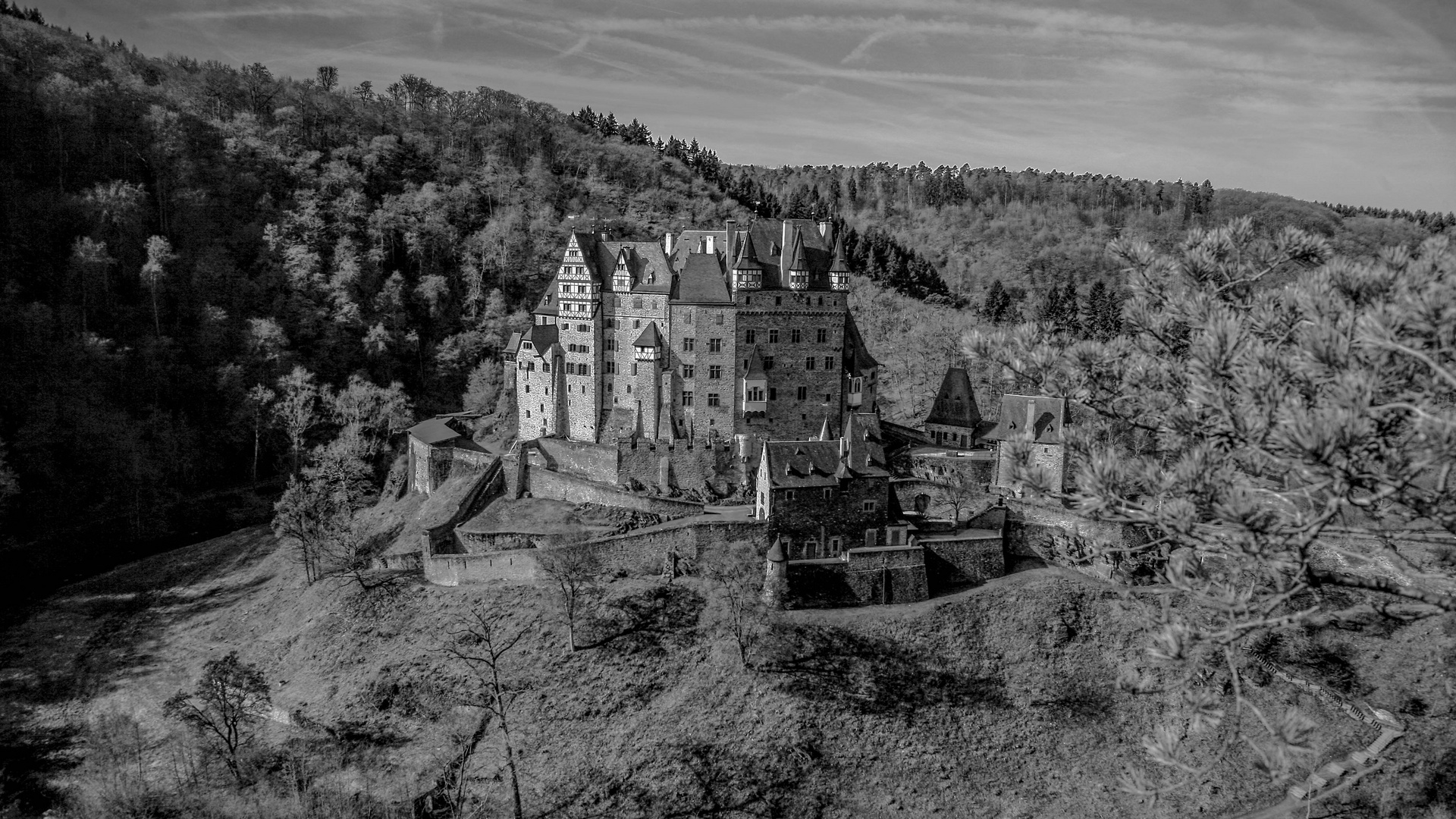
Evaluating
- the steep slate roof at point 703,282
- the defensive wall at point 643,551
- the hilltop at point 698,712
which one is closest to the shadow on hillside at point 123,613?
the hilltop at point 698,712

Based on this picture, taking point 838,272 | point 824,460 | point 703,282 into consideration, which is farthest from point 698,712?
point 838,272

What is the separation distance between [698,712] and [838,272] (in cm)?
2411

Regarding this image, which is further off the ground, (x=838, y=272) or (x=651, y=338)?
(x=838, y=272)

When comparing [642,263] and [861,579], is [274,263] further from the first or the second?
[861,579]

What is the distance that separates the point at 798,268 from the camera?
4669 cm

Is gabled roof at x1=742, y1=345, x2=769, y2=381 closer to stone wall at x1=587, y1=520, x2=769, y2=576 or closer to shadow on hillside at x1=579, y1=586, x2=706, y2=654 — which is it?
stone wall at x1=587, y1=520, x2=769, y2=576

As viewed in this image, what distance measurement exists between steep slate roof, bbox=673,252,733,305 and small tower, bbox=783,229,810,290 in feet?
10.9

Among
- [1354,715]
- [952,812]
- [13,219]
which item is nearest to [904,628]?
[952,812]

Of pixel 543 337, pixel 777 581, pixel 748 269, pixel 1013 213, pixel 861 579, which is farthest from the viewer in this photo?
→ pixel 1013 213

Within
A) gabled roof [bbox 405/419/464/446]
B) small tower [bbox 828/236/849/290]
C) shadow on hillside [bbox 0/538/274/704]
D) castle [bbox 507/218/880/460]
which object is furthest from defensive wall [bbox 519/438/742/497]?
shadow on hillside [bbox 0/538/274/704]

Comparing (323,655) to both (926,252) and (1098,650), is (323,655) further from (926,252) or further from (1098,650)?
(926,252)

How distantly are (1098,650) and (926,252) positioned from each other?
9300cm

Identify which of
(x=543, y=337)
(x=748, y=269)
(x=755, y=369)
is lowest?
(x=755, y=369)

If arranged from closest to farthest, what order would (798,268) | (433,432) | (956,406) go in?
(798,268), (956,406), (433,432)
